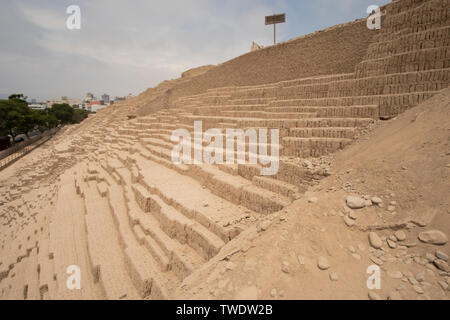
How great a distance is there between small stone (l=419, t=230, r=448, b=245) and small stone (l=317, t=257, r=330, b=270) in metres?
0.91

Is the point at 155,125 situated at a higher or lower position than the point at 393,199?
higher

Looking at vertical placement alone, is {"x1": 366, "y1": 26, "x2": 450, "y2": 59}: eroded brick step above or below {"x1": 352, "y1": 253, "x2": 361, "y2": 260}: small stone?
above

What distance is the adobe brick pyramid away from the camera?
3.71 meters

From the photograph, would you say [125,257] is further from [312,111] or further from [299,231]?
[312,111]

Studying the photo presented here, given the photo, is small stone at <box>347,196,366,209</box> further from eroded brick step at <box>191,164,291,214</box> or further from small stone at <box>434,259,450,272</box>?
eroded brick step at <box>191,164,291,214</box>

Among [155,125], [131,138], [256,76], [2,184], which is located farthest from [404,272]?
[2,184]

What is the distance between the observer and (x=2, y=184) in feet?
35.8

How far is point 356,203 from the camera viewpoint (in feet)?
8.39

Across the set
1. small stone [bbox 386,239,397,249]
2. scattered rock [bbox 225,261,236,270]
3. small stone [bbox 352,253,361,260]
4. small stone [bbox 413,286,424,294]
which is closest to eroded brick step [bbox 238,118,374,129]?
small stone [bbox 386,239,397,249]

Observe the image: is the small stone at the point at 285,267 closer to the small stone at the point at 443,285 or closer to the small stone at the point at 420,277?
the small stone at the point at 420,277

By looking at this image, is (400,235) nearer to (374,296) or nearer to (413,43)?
(374,296)

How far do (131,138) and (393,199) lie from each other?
1232cm
